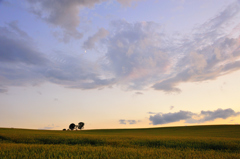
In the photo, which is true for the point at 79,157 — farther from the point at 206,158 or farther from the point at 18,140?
the point at 18,140

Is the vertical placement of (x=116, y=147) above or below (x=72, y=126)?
above

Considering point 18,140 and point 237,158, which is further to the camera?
point 18,140

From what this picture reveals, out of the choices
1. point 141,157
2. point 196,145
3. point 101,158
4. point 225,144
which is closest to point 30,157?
point 101,158

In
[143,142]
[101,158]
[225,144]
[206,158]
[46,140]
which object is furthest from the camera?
[46,140]

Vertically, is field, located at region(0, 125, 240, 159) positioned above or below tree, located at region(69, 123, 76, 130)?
above

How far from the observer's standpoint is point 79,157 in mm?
7863

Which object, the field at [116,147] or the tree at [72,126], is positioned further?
the tree at [72,126]

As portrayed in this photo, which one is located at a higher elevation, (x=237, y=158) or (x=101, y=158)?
(x=101, y=158)

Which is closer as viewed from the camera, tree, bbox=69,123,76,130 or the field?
the field

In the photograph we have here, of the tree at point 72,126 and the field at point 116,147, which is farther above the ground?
the field at point 116,147

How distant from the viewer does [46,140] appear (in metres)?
18.6

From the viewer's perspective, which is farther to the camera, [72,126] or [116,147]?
[72,126]

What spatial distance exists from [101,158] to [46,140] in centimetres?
1340

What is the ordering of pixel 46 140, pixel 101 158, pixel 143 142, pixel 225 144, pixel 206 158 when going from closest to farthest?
pixel 101 158 < pixel 206 158 < pixel 225 144 < pixel 143 142 < pixel 46 140
